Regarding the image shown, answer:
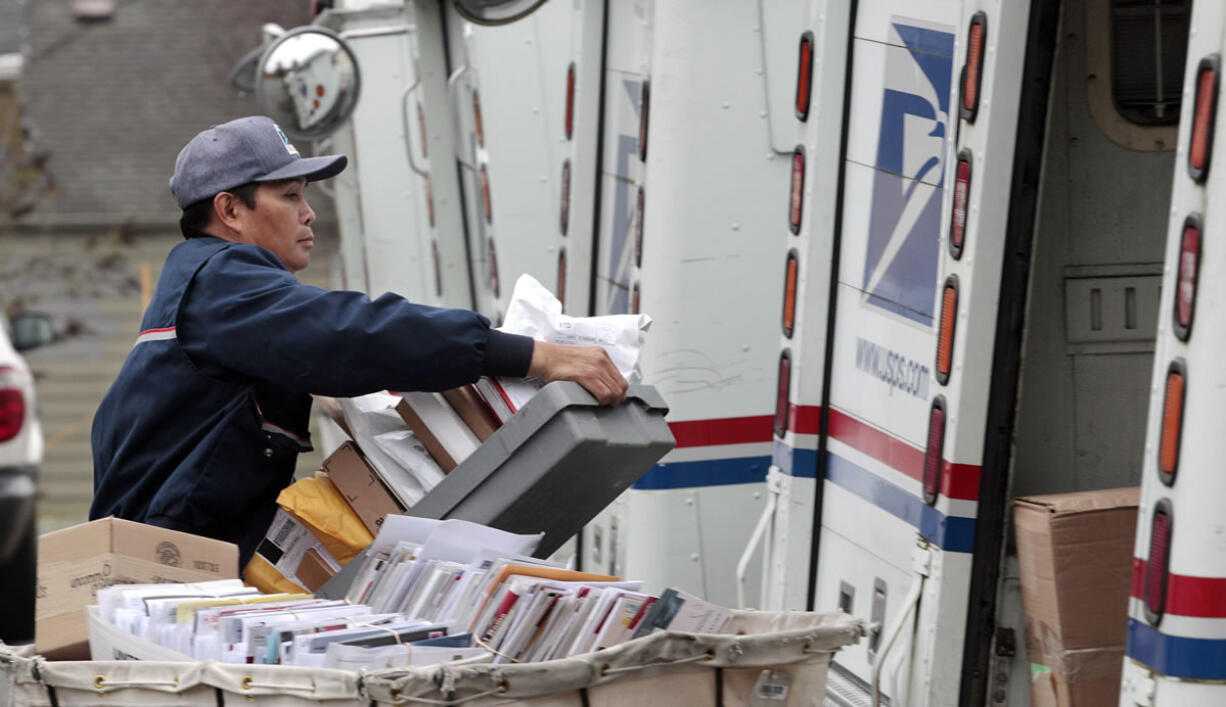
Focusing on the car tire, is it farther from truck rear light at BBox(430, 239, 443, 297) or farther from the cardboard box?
the cardboard box

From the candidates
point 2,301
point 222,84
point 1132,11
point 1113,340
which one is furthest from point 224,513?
point 222,84

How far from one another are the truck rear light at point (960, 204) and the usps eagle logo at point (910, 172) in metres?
0.21

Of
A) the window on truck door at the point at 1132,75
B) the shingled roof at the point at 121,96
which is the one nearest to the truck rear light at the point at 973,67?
the window on truck door at the point at 1132,75

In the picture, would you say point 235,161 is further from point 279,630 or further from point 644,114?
point 644,114

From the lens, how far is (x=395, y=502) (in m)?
3.48

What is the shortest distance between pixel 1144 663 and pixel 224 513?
1.68m

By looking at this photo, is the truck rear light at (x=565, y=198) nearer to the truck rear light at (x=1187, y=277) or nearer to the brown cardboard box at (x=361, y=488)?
the brown cardboard box at (x=361, y=488)

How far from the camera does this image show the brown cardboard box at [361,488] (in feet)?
11.4

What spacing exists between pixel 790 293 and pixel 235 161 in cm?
155

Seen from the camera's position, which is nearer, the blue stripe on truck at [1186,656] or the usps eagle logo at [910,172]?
the blue stripe on truck at [1186,656]

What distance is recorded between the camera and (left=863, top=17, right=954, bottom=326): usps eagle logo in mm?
3947

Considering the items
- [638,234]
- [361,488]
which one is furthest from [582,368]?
[638,234]

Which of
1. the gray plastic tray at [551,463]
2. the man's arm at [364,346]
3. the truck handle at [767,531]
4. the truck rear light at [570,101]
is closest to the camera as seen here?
the gray plastic tray at [551,463]

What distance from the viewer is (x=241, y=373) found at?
3.45 m
